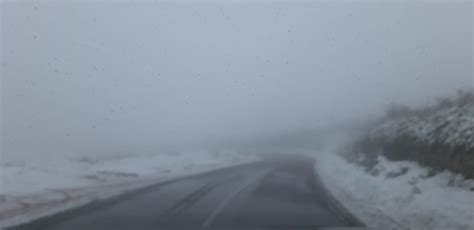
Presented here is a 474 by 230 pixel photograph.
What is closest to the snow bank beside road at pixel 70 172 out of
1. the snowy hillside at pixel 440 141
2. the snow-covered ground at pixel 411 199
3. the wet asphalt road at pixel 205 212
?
the wet asphalt road at pixel 205 212

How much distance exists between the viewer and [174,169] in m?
31.6

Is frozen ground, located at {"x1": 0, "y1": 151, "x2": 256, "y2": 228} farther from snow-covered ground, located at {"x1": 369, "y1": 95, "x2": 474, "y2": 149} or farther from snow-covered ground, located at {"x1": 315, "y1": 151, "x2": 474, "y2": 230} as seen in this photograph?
snow-covered ground, located at {"x1": 369, "y1": 95, "x2": 474, "y2": 149}

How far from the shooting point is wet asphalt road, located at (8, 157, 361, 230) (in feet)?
36.1

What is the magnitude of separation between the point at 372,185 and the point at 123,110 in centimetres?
6457

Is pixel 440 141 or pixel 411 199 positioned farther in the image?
pixel 440 141

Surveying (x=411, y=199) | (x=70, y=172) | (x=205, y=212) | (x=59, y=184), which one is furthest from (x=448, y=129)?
(x=70, y=172)

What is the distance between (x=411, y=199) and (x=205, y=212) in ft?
18.9

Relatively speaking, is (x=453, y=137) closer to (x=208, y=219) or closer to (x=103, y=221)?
(x=208, y=219)

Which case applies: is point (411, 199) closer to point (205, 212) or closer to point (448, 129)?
point (448, 129)

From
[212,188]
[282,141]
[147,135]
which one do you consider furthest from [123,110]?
[212,188]

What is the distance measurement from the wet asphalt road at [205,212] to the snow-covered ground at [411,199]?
0.82m

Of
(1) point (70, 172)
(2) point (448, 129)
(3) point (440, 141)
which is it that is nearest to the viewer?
(3) point (440, 141)

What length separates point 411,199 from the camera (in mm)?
14719

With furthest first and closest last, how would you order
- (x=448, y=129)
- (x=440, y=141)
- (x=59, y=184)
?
(x=59, y=184)
(x=448, y=129)
(x=440, y=141)
